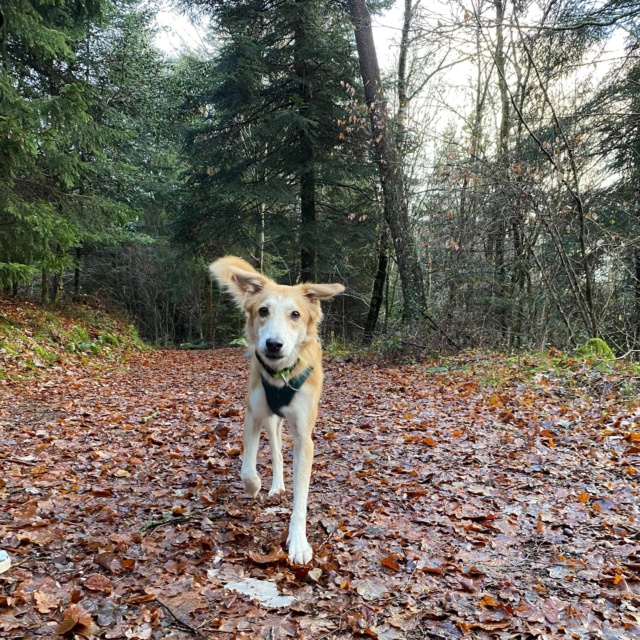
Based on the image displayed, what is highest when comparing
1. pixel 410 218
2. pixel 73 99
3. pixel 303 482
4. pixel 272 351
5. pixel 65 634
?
pixel 73 99

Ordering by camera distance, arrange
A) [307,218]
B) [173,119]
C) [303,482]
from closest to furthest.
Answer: [303,482] < [307,218] < [173,119]

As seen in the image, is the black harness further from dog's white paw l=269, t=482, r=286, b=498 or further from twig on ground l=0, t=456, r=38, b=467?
twig on ground l=0, t=456, r=38, b=467

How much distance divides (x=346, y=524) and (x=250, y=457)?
882 millimetres

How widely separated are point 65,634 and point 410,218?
1086 cm

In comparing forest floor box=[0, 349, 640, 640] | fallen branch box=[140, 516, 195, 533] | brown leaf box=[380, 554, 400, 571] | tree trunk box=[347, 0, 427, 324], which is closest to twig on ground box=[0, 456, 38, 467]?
forest floor box=[0, 349, 640, 640]

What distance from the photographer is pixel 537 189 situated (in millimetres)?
9250

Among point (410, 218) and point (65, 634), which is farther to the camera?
point (410, 218)

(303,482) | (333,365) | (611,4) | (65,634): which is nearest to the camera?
(65,634)

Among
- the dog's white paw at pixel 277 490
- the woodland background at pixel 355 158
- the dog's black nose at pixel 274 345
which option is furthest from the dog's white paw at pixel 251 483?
the woodland background at pixel 355 158

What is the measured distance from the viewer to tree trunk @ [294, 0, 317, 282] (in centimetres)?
1440

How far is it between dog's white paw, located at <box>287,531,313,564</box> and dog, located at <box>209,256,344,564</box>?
10 cm

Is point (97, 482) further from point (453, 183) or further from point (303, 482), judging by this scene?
point (453, 183)

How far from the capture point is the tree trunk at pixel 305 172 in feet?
47.2

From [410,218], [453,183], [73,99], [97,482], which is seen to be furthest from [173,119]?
[97,482]
